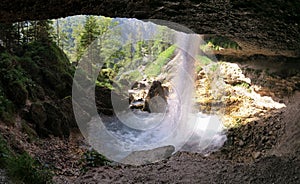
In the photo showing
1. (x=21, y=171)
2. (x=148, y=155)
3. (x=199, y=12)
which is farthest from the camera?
(x=148, y=155)

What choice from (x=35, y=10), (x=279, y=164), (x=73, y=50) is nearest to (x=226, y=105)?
(x=279, y=164)

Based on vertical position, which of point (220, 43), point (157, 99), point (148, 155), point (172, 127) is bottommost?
point (148, 155)

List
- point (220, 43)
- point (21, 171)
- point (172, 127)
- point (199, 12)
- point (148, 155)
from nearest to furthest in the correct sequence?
1. point (199, 12)
2. point (21, 171)
3. point (148, 155)
4. point (220, 43)
5. point (172, 127)

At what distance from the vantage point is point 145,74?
1828 cm

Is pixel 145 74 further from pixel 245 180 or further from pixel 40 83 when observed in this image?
pixel 245 180

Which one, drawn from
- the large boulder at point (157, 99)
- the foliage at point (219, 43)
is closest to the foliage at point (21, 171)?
the foliage at point (219, 43)

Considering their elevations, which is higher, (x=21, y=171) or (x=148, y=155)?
(x=21, y=171)

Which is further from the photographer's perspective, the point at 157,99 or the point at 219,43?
the point at 157,99

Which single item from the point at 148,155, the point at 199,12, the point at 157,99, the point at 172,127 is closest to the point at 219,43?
the point at 172,127

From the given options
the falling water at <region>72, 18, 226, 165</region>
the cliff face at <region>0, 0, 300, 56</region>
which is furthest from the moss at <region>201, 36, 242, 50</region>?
the cliff face at <region>0, 0, 300, 56</region>

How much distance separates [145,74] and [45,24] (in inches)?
276

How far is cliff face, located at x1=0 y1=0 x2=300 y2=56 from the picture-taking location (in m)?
3.23

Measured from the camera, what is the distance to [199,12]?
4016 mm

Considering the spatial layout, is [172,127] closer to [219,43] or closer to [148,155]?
[148,155]
